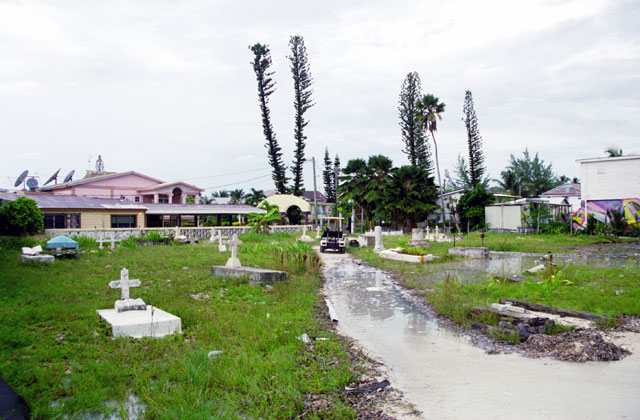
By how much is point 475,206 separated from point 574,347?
31.4m

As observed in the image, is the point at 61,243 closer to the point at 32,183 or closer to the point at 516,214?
the point at 32,183

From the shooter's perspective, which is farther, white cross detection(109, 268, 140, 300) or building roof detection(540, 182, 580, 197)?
building roof detection(540, 182, 580, 197)

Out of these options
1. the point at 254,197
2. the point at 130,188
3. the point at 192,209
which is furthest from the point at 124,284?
the point at 254,197

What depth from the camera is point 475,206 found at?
1396 inches

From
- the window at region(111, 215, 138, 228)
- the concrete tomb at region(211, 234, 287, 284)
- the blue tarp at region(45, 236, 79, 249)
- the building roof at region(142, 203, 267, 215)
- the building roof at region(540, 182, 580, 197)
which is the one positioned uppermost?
the building roof at region(540, 182, 580, 197)

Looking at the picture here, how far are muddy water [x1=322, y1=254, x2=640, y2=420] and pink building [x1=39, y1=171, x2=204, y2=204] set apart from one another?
34779 mm

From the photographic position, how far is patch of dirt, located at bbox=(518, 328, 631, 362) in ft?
17.7

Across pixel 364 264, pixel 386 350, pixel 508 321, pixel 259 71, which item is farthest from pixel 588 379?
pixel 259 71

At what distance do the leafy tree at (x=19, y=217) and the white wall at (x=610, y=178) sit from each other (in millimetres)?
32700

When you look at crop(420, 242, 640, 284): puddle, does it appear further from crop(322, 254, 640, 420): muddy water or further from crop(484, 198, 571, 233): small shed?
crop(484, 198, 571, 233): small shed

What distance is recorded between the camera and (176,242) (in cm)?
2275

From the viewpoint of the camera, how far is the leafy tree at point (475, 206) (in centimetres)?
3503

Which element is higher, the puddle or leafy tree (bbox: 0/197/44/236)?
leafy tree (bbox: 0/197/44/236)

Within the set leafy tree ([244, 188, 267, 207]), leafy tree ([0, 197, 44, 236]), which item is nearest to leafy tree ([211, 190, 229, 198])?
leafy tree ([244, 188, 267, 207])
